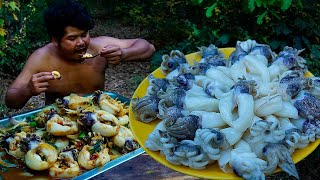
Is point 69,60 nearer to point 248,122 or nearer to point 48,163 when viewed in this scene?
point 48,163

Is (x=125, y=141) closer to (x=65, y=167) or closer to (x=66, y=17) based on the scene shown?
(x=65, y=167)

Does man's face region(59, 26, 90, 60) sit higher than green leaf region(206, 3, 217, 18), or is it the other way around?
man's face region(59, 26, 90, 60)

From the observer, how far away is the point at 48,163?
161 centimetres

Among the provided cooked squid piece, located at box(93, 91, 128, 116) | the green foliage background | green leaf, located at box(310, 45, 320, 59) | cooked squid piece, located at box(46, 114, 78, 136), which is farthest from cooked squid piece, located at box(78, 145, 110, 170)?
green leaf, located at box(310, 45, 320, 59)

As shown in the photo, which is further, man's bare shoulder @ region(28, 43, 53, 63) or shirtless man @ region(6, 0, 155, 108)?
man's bare shoulder @ region(28, 43, 53, 63)

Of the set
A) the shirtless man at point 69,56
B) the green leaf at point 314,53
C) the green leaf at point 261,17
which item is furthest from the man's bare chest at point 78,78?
the green leaf at point 314,53

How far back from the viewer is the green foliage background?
3299 mm

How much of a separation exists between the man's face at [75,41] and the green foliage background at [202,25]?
571mm

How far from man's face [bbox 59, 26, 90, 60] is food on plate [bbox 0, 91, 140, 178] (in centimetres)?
34

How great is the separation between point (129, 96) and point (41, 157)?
7.69 feet

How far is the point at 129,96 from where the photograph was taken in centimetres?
396

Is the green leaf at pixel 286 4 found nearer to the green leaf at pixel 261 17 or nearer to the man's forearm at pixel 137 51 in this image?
the green leaf at pixel 261 17

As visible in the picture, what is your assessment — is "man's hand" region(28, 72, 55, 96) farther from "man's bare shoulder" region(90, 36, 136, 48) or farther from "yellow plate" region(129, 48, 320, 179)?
"man's bare shoulder" region(90, 36, 136, 48)

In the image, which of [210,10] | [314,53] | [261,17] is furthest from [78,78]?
[314,53]
